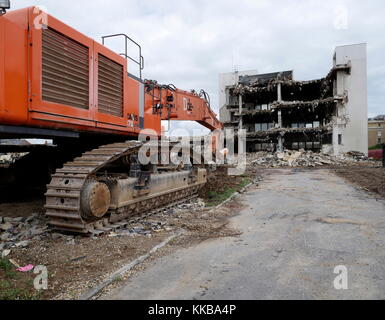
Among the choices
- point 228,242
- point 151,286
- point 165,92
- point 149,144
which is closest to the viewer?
point 151,286

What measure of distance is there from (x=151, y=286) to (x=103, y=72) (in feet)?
13.1

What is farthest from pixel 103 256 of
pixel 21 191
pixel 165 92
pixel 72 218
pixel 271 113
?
pixel 271 113

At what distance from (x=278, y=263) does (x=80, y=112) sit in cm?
384

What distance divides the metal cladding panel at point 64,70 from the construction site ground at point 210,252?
225cm

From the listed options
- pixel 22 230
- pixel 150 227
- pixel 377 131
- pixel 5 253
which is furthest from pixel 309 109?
pixel 5 253

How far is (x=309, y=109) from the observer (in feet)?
144

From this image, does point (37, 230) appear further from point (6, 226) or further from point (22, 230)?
point (6, 226)

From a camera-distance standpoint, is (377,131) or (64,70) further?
(377,131)

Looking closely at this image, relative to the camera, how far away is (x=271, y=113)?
151ft

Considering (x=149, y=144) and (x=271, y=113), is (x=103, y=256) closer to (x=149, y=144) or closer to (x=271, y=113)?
(x=149, y=144)

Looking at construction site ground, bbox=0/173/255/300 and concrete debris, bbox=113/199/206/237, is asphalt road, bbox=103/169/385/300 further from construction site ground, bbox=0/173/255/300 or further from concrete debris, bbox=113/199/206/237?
concrete debris, bbox=113/199/206/237

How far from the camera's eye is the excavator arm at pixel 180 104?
7559 mm

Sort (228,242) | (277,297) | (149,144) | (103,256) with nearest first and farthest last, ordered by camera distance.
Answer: (277,297), (103,256), (228,242), (149,144)

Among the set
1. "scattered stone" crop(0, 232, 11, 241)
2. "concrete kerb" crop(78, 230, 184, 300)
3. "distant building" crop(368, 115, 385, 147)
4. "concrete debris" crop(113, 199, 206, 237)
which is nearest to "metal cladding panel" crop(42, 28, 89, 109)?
"concrete debris" crop(113, 199, 206, 237)
